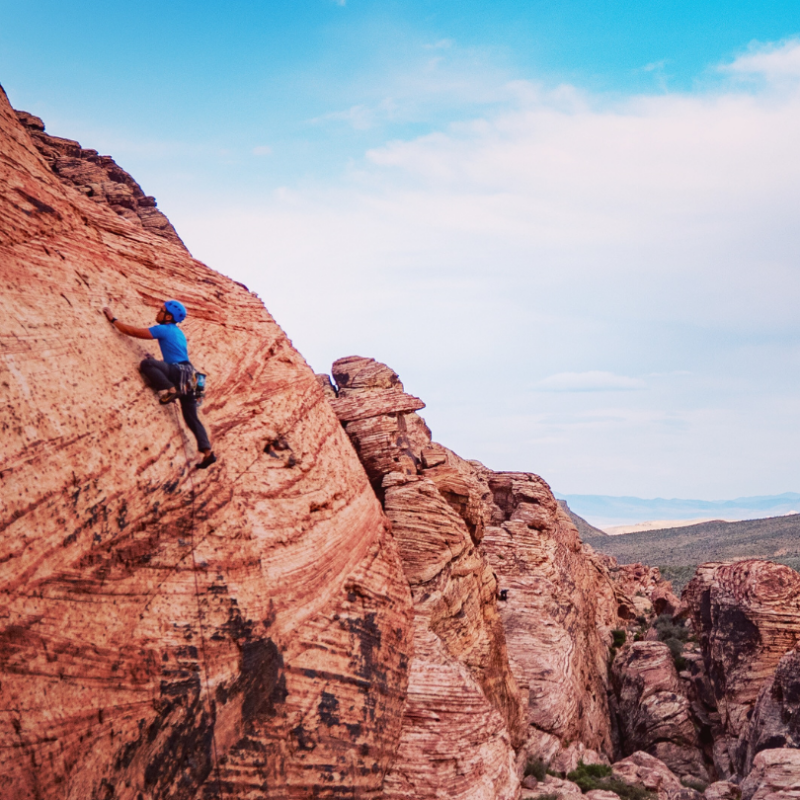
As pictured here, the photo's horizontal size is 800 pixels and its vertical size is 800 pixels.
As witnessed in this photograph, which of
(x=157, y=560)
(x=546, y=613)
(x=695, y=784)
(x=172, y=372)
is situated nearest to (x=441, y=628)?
(x=157, y=560)

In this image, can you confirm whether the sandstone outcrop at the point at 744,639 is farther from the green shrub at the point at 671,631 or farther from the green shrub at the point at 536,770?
the green shrub at the point at 536,770

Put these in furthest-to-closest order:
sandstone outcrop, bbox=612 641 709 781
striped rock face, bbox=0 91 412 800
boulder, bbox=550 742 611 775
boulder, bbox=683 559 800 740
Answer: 1. boulder, bbox=683 559 800 740
2. sandstone outcrop, bbox=612 641 709 781
3. boulder, bbox=550 742 611 775
4. striped rock face, bbox=0 91 412 800

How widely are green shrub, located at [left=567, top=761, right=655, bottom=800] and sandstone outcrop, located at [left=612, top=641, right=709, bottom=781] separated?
6.76 m

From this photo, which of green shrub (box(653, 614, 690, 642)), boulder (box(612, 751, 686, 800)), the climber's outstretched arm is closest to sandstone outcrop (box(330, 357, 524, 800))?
boulder (box(612, 751, 686, 800))

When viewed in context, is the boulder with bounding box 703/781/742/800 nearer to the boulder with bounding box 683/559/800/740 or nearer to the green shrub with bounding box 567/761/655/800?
the green shrub with bounding box 567/761/655/800

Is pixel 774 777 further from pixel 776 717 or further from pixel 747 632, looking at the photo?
pixel 747 632

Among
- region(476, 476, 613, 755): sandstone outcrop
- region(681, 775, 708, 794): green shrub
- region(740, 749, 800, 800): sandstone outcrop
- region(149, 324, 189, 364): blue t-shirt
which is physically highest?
region(149, 324, 189, 364): blue t-shirt

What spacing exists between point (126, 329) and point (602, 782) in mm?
19985

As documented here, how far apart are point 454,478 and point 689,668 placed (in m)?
21.3

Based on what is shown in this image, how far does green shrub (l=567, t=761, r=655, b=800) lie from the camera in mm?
21641

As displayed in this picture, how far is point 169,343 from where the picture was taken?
12.1 m

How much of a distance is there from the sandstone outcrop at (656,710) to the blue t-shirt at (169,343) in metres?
26.7

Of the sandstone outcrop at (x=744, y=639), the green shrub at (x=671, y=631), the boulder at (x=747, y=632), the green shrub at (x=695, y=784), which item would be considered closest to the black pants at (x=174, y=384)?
the green shrub at (x=695, y=784)

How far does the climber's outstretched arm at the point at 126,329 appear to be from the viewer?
11953 mm
